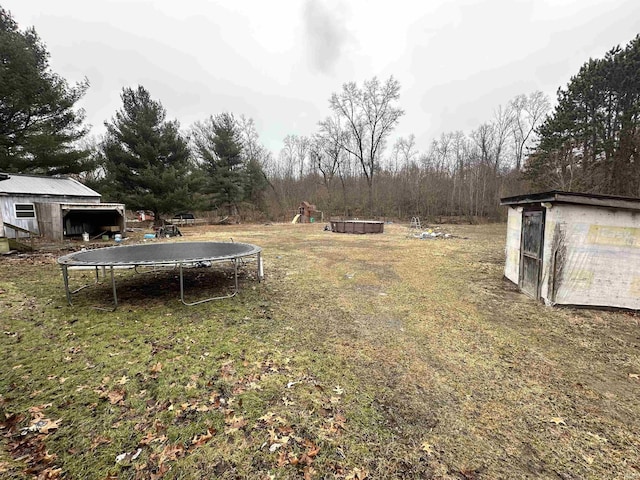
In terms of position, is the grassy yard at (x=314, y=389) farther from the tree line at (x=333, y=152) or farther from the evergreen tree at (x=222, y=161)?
the evergreen tree at (x=222, y=161)

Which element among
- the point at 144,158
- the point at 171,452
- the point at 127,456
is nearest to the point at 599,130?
the point at 171,452

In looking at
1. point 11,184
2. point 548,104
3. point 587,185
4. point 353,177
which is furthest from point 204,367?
point 548,104

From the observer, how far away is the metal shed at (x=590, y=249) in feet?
15.3

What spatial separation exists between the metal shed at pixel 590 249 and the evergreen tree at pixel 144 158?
65.8ft

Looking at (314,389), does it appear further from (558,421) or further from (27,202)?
(27,202)

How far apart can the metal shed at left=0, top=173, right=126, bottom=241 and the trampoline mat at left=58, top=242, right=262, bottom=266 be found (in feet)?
25.0

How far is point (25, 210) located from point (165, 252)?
1098cm

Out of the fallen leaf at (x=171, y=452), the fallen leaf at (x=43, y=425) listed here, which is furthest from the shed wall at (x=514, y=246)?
the fallen leaf at (x=43, y=425)

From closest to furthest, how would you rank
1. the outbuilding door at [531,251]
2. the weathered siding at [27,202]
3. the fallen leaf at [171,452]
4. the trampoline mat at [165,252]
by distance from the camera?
1. the fallen leaf at [171,452]
2. the trampoline mat at [165,252]
3. the outbuilding door at [531,251]
4. the weathered siding at [27,202]

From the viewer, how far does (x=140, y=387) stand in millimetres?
2668

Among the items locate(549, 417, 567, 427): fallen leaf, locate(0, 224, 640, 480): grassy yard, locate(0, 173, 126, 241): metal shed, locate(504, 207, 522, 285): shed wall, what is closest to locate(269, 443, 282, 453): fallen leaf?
locate(0, 224, 640, 480): grassy yard

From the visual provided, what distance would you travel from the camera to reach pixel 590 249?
476 centimetres

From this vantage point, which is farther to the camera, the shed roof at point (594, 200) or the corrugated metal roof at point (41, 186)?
the corrugated metal roof at point (41, 186)

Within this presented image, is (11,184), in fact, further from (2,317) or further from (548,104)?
(548,104)
